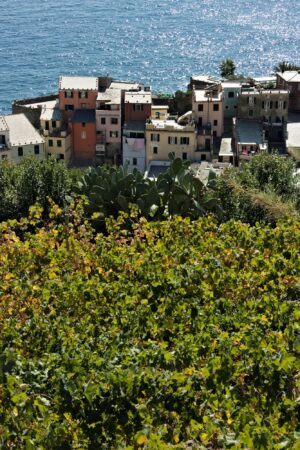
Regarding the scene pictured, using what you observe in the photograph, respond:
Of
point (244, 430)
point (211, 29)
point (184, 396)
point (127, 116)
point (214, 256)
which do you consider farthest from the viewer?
point (211, 29)

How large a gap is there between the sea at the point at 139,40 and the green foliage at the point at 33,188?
53.0 meters

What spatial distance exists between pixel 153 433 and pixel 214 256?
8.13 meters

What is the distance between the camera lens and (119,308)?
65.3ft

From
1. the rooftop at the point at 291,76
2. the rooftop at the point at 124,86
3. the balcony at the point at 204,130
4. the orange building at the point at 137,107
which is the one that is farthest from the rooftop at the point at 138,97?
the rooftop at the point at 291,76

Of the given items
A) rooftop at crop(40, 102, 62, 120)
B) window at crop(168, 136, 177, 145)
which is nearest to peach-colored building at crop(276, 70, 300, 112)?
window at crop(168, 136, 177, 145)

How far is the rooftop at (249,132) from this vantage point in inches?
2344

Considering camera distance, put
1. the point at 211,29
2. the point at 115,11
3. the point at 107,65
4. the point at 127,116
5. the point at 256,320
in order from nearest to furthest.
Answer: the point at 256,320 < the point at 127,116 < the point at 107,65 < the point at 211,29 < the point at 115,11

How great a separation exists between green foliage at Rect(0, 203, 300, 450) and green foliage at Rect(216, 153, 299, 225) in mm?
7443

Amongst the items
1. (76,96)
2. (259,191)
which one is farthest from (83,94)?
(259,191)

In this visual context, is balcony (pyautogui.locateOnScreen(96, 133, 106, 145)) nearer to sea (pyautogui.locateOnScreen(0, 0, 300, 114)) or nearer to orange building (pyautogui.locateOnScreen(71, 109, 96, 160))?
orange building (pyautogui.locateOnScreen(71, 109, 96, 160))

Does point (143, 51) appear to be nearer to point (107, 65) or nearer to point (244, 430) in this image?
point (107, 65)

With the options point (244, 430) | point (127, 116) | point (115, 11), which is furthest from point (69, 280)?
point (115, 11)

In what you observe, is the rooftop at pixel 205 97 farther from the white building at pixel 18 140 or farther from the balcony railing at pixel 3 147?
the balcony railing at pixel 3 147

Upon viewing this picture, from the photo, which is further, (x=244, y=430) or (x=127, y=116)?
(x=127, y=116)
